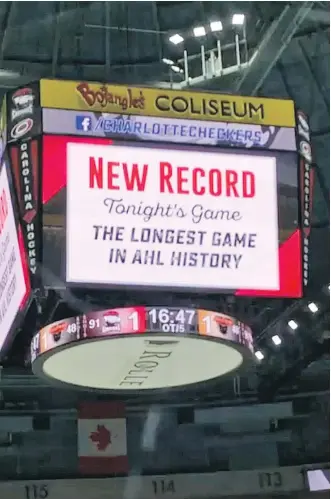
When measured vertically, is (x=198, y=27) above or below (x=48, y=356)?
above

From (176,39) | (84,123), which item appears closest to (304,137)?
(84,123)

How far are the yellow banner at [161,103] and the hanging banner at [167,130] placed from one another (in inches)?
2.3

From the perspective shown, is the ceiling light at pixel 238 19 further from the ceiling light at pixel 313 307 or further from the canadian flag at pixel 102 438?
the canadian flag at pixel 102 438

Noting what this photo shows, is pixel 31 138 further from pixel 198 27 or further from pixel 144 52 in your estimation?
pixel 144 52

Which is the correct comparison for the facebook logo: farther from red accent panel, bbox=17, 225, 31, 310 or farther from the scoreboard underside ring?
the scoreboard underside ring

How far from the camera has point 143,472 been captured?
62.6ft

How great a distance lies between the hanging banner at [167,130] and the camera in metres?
9.25

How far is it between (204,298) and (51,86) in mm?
2595

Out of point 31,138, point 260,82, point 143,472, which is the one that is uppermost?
point 260,82

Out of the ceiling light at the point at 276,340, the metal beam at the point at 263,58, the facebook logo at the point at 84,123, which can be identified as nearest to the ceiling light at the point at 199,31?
the metal beam at the point at 263,58

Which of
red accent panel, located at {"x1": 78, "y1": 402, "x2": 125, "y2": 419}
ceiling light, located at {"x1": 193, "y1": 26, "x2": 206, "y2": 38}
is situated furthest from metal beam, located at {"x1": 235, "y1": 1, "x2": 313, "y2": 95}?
red accent panel, located at {"x1": 78, "y1": 402, "x2": 125, "y2": 419}

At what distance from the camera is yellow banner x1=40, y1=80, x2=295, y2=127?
930cm

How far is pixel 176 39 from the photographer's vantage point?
16.3 meters

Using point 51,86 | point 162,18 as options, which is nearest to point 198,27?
point 162,18
